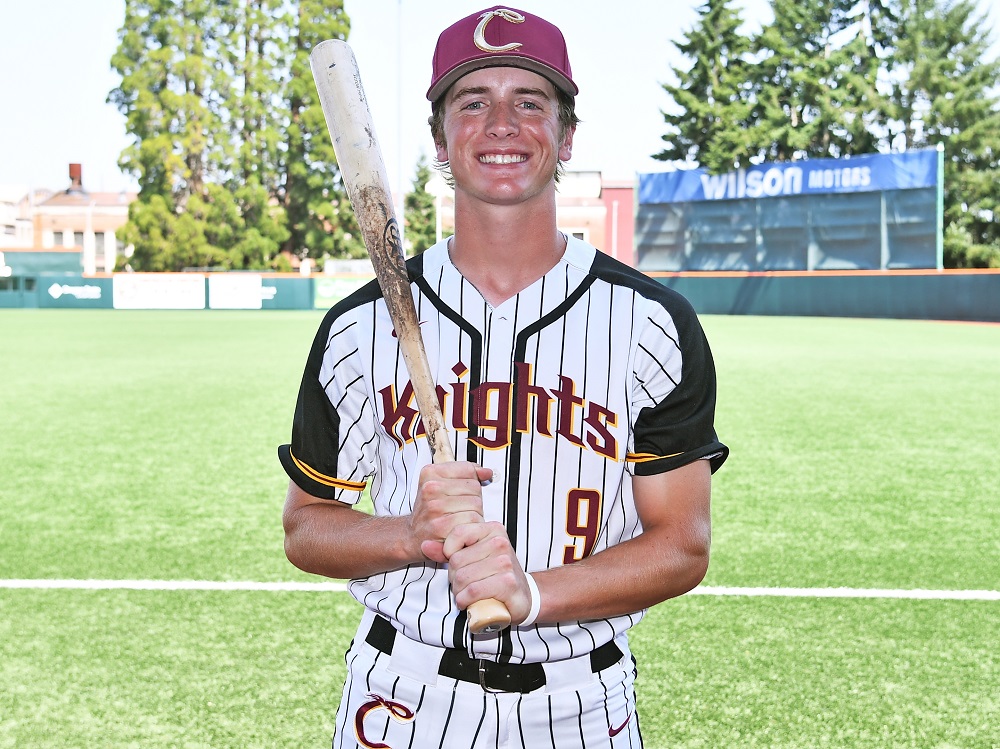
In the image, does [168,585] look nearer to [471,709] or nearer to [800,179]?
[471,709]

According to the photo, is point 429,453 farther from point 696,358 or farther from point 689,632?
point 689,632

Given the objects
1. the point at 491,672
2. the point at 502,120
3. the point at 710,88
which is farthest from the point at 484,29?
the point at 710,88

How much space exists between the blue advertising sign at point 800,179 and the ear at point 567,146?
36930 mm

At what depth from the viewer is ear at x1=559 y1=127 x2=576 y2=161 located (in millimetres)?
2385

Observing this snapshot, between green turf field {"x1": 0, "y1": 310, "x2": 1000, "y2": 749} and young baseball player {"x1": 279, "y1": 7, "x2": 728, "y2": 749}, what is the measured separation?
6.10ft

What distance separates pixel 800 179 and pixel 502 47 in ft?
128

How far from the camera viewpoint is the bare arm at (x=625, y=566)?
6.11ft

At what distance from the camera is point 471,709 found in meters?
2.15

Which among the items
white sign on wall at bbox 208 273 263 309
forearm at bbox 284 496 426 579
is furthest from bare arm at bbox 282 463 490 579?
white sign on wall at bbox 208 273 263 309

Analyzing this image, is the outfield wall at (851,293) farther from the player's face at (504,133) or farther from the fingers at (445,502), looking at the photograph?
the fingers at (445,502)

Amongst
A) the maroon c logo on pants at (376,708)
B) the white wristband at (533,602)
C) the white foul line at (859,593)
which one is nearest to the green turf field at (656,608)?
the white foul line at (859,593)

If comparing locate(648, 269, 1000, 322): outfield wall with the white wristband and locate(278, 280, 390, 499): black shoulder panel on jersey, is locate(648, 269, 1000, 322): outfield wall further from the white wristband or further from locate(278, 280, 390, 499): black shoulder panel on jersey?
the white wristband

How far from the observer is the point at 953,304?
106ft

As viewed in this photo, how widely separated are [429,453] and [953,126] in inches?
2180
